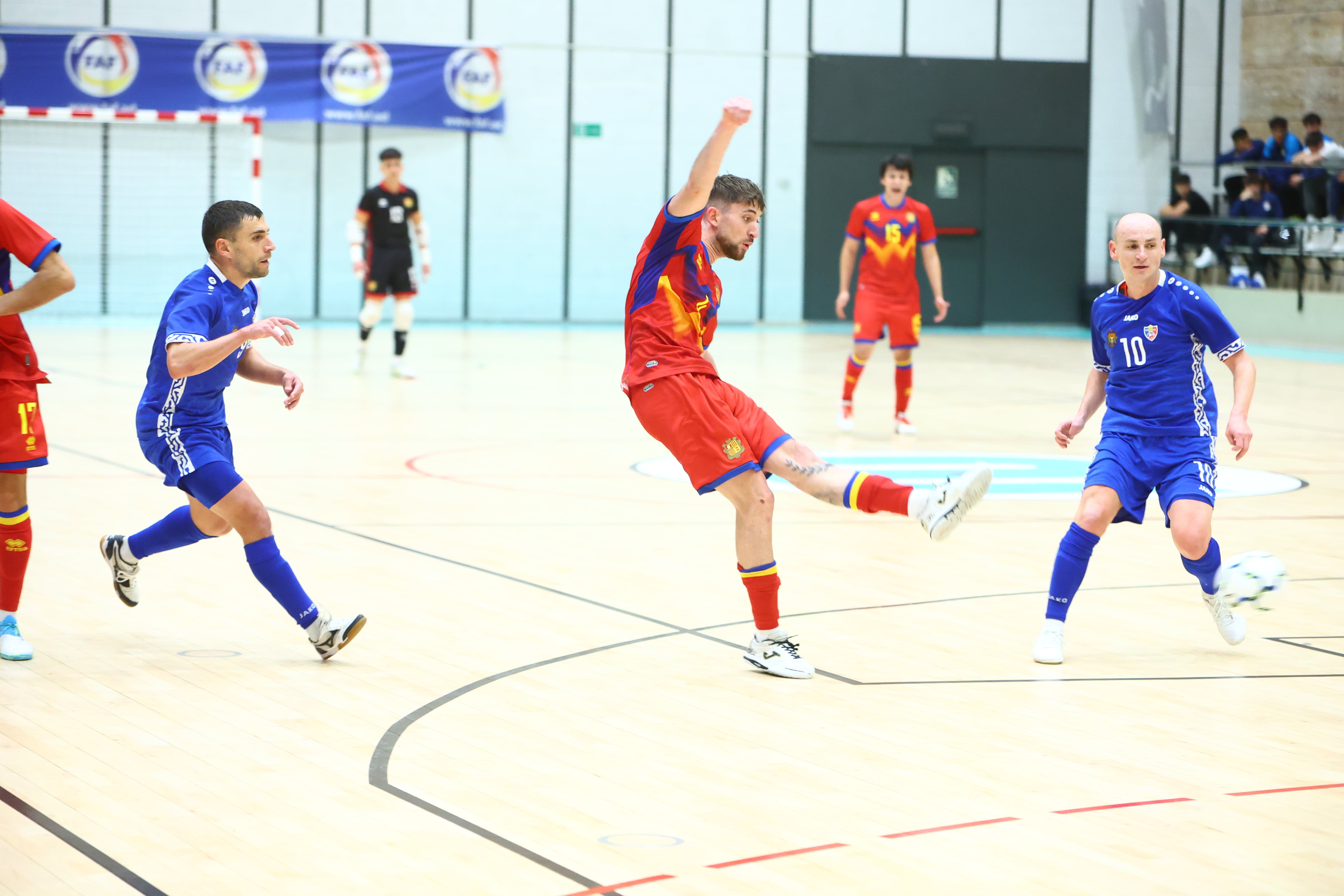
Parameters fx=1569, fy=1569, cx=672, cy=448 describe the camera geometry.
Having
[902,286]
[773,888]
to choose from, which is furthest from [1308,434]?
[773,888]

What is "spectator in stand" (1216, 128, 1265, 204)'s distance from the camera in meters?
23.6

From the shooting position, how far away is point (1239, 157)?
929 inches

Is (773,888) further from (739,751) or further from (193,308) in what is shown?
(193,308)

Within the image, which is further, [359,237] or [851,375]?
[359,237]

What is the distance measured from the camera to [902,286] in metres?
12.4

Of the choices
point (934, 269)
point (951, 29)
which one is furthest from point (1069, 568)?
point (951, 29)

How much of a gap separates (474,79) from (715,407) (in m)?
19.6

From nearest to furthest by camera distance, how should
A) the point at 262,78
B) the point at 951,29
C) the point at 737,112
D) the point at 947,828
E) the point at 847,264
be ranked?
1. the point at 947,828
2. the point at 737,112
3. the point at 847,264
4. the point at 262,78
5. the point at 951,29

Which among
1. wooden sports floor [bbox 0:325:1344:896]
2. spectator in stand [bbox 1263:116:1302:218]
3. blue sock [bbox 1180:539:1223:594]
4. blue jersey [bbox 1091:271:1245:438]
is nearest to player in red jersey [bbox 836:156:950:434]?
wooden sports floor [bbox 0:325:1344:896]

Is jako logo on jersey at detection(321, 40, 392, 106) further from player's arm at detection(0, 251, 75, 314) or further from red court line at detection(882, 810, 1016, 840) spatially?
red court line at detection(882, 810, 1016, 840)

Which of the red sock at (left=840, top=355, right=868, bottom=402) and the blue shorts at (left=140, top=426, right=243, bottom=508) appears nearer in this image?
the blue shorts at (left=140, top=426, right=243, bottom=508)

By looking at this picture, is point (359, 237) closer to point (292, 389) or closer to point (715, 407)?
point (292, 389)

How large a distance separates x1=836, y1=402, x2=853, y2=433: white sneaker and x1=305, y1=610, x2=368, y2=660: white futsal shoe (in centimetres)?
740

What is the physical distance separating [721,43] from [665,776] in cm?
2167
